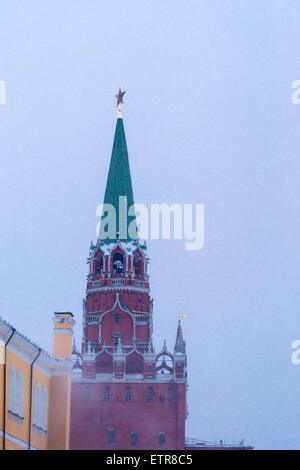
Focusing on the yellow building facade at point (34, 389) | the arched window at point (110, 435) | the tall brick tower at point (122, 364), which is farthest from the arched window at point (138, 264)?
the yellow building facade at point (34, 389)

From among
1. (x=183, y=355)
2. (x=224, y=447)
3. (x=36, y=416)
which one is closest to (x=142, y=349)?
(x=183, y=355)

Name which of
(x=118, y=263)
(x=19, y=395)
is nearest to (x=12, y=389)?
(x=19, y=395)

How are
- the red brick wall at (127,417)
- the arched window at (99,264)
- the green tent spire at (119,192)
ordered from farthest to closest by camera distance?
the green tent spire at (119,192) → the arched window at (99,264) → the red brick wall at (127,417)

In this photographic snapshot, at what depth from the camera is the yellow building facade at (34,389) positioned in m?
31.0

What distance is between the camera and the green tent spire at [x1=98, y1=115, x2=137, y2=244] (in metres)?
79.2

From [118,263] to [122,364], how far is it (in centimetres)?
756

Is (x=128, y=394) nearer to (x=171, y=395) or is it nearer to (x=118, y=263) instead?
(x=171, y=395)

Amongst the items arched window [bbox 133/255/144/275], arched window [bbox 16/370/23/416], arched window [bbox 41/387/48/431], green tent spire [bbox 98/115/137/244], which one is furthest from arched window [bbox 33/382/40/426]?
green tent spire [bbox 98/115/137/244]

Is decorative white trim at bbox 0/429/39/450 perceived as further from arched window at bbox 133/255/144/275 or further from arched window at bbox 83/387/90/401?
arched window at bbox 133/255/144/275

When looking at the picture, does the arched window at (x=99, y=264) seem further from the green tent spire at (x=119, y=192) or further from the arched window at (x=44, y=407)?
the arched window at (x=44, y=407)

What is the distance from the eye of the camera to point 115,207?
80062 millimetres

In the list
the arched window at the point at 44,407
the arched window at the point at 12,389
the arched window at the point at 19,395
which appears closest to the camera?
the arched window at the point at 12,389

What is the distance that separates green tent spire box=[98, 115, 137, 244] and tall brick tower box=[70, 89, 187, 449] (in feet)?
0.31

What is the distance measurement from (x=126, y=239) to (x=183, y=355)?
9.29m
